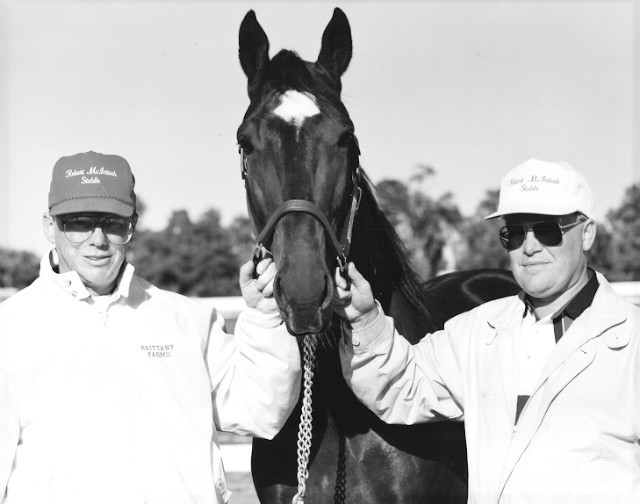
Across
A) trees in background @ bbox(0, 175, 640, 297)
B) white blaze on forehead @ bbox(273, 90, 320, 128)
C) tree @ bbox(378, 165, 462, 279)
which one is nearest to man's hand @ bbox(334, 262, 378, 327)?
white blaze on forehead @ bbox(273, 90, 320, 128)

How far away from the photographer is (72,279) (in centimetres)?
256

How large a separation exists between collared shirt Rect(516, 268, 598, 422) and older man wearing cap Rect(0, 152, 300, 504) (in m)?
0.75

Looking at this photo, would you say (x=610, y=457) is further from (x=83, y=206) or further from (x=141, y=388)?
(x=83, y=206)

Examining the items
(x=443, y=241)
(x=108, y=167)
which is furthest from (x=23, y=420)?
(x=443, y=241)

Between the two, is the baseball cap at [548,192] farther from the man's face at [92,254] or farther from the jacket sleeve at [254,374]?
the man's face at [92,254]

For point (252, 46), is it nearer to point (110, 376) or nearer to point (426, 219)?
point (110, 376)

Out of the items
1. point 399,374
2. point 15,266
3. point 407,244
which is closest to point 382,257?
point 399,374

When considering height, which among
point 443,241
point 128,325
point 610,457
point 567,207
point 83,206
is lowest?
point 610,457

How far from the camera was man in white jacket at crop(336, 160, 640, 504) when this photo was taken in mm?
2326

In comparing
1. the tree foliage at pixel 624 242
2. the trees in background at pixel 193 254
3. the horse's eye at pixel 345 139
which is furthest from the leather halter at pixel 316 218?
the trees in background at pixel 193 254

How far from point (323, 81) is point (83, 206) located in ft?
3.23

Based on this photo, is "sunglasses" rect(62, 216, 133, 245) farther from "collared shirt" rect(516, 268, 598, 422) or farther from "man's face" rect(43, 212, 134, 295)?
"collared shirt" rect(516, 268, 598, 422)

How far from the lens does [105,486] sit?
2434 mm

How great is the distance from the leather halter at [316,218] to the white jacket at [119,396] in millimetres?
256
